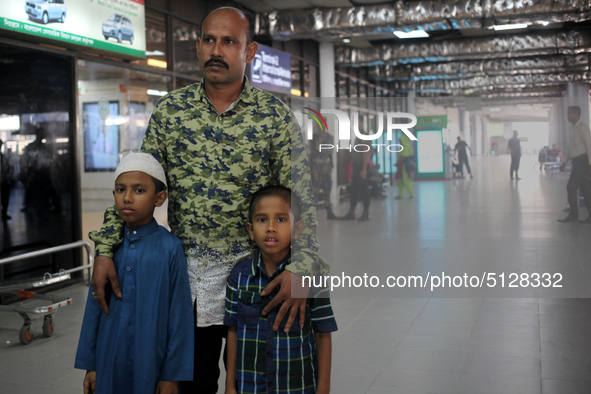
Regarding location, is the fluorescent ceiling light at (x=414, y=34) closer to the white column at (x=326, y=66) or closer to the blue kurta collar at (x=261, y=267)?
the white column at (x=326, y=66)

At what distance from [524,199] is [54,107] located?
4.99 meters

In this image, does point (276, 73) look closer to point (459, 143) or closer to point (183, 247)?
point (459, 143)

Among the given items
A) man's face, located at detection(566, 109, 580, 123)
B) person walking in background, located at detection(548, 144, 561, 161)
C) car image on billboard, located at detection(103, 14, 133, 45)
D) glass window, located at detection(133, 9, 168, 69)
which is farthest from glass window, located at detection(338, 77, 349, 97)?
man's face, located at detection(566, 109, 580, 123)

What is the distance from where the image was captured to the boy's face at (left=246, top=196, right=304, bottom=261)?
5.94 feet

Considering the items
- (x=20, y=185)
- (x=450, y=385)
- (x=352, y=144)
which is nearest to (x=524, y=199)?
(x=352, y=144)

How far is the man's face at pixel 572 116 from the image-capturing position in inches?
98.0

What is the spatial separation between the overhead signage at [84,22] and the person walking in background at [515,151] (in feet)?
14.4

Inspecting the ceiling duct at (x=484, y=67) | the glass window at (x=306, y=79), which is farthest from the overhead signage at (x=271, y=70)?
the ceiling duct at (x=484, y=67)

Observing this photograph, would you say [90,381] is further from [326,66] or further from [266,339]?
[326,66]

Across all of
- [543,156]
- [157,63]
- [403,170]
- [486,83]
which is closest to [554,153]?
[543,156]

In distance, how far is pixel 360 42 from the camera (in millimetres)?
14266

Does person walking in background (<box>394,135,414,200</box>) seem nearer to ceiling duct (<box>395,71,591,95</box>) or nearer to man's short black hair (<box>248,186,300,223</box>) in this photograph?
man's short black hair (<box>248,186,300,223</box>)

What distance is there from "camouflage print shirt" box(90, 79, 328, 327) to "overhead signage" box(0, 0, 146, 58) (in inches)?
154

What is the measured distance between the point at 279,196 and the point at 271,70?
900 centimetres
